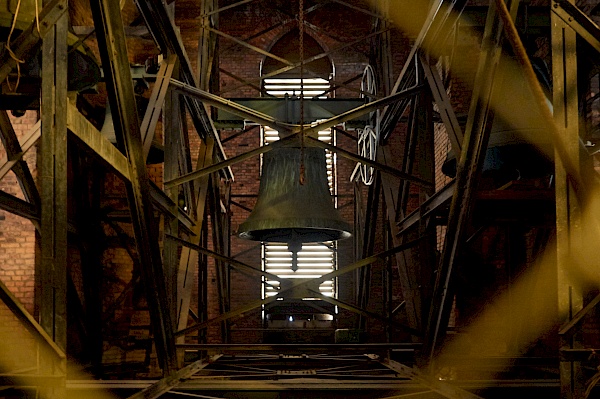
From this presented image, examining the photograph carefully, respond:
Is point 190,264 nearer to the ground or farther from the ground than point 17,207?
nearer to the ground

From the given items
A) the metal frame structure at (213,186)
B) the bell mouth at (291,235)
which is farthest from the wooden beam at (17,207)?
the bell mouth at (291,235)

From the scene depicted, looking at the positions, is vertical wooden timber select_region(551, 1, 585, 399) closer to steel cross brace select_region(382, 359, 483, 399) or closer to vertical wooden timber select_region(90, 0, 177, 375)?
steel cross brace select_region(382, 359, 483, 399)

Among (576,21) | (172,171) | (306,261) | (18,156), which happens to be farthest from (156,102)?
(306,261)

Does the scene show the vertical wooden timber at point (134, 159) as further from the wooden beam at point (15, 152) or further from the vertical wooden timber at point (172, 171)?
the wooden beam at point (15, 152)

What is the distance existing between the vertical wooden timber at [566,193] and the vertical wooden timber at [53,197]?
72.8 inches

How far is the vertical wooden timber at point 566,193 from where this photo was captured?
2.61 m

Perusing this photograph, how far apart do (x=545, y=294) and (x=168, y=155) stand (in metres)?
4.23

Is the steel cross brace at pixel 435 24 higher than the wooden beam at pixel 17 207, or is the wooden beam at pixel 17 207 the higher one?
the steel cross brace at pixel 435 24

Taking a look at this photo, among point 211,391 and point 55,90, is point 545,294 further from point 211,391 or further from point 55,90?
point 55,90

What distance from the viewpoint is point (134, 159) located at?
3561mm

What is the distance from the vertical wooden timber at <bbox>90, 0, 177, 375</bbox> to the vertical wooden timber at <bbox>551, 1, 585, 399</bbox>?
6.14 feet

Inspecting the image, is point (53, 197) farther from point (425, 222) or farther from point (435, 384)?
point (425, 222)

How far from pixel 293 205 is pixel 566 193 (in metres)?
3.16

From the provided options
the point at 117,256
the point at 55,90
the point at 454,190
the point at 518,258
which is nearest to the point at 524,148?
the point at 454,190
